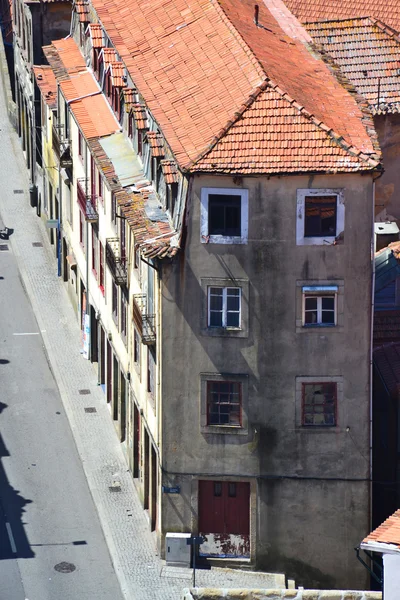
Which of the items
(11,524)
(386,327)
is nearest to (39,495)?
(11,524)

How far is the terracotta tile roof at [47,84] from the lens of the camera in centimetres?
10489

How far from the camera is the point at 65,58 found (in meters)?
97.4

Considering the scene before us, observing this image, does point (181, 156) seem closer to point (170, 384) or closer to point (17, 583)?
point (170, 384)

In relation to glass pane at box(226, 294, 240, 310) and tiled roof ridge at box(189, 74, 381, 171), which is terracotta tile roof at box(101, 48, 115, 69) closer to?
tiled roof ridge at box(189, 74, 381, 171)

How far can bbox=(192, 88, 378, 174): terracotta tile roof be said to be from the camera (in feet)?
241

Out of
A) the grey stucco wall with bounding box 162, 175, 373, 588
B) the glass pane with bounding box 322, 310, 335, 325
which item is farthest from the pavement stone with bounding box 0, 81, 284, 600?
the glass pane with bounding box 322, 310, 335, 325

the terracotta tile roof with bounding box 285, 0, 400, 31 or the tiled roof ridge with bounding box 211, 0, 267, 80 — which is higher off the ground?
the terracotta tile roof with bounding box 285, 0, 400, 31

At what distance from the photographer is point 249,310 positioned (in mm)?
75500

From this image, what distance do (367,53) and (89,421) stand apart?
72.2 feet

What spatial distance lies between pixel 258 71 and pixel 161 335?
10933mm

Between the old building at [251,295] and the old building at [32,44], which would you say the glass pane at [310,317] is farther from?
the old building at [32,44]

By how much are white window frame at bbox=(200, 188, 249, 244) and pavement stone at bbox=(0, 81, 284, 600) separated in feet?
44.4

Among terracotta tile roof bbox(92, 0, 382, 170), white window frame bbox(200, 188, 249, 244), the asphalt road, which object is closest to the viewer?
white window frame bbox(200, 188, 249, 244)

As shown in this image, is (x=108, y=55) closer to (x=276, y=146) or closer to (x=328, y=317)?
(x=276, y=146)
